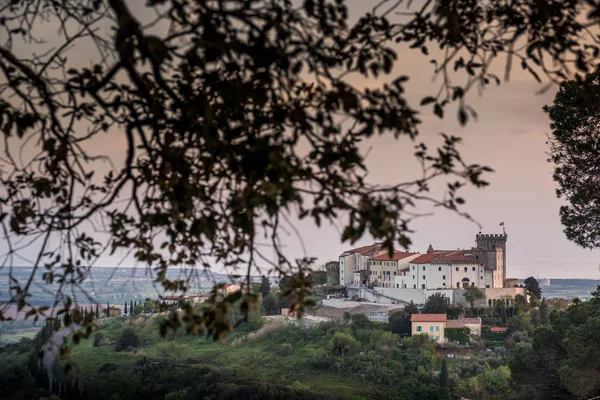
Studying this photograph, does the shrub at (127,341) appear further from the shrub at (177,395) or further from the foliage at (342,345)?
the shrub at (177,395)

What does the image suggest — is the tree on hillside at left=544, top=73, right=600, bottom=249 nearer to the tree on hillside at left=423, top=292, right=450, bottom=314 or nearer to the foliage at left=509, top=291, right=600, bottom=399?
the foliage at left=509, top=291, right=600, bottom=399

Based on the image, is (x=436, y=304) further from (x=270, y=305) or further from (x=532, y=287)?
(x=270, y=305)

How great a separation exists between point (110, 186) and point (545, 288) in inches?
2537

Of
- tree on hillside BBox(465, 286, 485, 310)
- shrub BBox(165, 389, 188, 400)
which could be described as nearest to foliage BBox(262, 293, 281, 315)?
tree on hillside BBox(465, 286, 485, 310)

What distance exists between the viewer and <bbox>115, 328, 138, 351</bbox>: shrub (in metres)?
38.3

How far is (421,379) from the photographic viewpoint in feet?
91.8

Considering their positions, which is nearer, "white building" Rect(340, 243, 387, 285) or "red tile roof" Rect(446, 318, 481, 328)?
"red tile roof" Rect(446, 318, 481, 328)

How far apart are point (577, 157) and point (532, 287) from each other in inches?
1464

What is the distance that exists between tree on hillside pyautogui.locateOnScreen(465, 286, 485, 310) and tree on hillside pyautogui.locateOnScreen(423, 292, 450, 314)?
1.16 meters

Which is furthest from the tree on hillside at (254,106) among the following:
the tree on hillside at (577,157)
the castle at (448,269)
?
the castle at (448,269)

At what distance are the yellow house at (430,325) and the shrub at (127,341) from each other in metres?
13.3

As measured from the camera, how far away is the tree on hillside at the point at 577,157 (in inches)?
374

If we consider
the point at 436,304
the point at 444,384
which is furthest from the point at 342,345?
the point at 436,304

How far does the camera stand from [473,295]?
139ft
